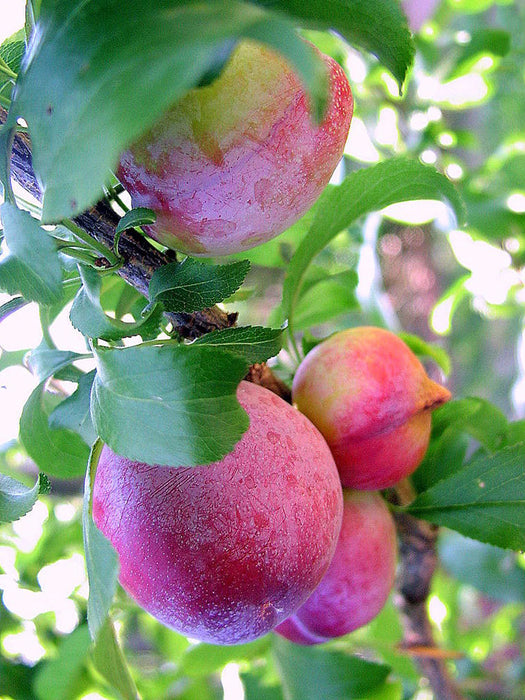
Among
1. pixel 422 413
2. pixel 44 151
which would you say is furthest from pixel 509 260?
pixel 44 151

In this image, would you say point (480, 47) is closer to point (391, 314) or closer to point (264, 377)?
point (391, 314)

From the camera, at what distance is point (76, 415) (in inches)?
17.4

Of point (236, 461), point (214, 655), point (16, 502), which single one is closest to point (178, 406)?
point (236, 461)

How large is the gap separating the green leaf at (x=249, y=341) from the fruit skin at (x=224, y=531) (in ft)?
0.13

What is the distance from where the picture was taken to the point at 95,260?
15.5 inches

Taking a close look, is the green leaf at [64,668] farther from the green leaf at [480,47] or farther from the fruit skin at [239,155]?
the green leaf at [480,47]

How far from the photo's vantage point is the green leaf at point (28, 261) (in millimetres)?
307

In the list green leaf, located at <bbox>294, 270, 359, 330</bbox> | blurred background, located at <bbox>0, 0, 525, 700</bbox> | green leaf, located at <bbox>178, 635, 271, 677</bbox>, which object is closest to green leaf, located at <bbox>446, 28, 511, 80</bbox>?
blurred background, located at <bbox>0, 0, 525, 700</bbox>

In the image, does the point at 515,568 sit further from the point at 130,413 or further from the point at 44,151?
the point at 44,151

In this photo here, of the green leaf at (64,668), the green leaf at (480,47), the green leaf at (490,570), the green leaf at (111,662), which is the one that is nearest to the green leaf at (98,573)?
the green leaf at (111,662)

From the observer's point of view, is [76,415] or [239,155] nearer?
[239,155]

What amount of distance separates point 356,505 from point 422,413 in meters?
0.09

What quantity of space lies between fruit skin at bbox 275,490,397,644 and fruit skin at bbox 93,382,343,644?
0.11 metres

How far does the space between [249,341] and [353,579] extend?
0.72 ft
